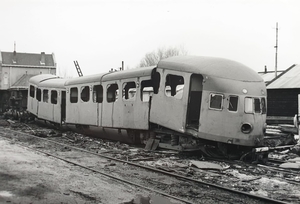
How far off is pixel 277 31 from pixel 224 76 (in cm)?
3723

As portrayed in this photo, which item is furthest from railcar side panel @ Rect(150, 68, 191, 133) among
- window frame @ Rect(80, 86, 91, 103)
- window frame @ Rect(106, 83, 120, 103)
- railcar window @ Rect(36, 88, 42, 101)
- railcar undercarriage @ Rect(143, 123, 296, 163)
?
railcar window @ Rect(36, 88, 42, 101)

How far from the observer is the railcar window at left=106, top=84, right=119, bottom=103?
13.8m

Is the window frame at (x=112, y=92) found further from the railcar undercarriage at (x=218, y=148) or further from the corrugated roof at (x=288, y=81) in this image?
the corrugated roof at (x=288, y=81)

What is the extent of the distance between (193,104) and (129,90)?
11.2 feet

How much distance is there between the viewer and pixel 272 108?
21422mm

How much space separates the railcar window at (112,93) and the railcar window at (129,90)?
582 mm

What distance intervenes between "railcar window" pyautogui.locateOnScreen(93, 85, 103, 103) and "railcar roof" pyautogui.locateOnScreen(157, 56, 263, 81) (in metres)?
4.57

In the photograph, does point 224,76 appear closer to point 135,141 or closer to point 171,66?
point 171,66

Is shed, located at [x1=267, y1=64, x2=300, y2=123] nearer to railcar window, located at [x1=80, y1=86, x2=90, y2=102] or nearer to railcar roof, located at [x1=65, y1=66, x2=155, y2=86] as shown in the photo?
railcar roof, located at [x1=65, y1=66, x2=155, y2=86]

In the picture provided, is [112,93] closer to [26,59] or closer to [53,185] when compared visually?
[53,185]

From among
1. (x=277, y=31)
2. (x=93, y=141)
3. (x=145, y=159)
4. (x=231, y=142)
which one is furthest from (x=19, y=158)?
(x=277, y=31)

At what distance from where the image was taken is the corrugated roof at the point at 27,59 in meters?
61.0

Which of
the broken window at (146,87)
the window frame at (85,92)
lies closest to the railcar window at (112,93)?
the broken window at (146,87)

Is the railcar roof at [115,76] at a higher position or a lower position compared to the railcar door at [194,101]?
higher
